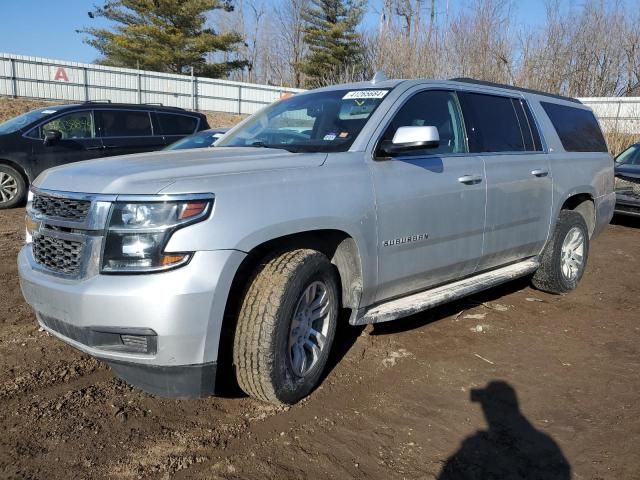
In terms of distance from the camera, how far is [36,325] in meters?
4.16

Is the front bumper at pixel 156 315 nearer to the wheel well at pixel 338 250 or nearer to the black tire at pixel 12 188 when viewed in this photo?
the wheel well at pixel 338 250

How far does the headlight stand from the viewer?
2566 mm

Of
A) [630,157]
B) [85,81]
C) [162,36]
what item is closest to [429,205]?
[630,157]

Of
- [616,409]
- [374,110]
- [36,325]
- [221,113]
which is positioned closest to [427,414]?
[616,409]

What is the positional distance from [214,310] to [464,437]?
147 centimetres

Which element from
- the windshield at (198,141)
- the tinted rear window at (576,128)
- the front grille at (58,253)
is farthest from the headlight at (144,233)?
the windshield at (198,141)

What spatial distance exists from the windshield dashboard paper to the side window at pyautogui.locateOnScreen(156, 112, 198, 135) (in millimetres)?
7469

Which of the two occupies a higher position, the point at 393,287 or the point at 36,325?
the point at 393,287

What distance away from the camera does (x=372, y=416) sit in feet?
10.3

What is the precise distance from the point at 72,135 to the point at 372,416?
832cm

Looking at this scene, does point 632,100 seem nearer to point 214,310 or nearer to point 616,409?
point 616,409

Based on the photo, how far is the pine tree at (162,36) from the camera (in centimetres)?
3381

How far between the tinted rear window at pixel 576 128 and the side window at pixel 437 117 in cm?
155

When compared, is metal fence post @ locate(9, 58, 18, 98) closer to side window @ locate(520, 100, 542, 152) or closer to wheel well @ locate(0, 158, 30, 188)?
wheel well @ locate(0, 158, 30, 188)
